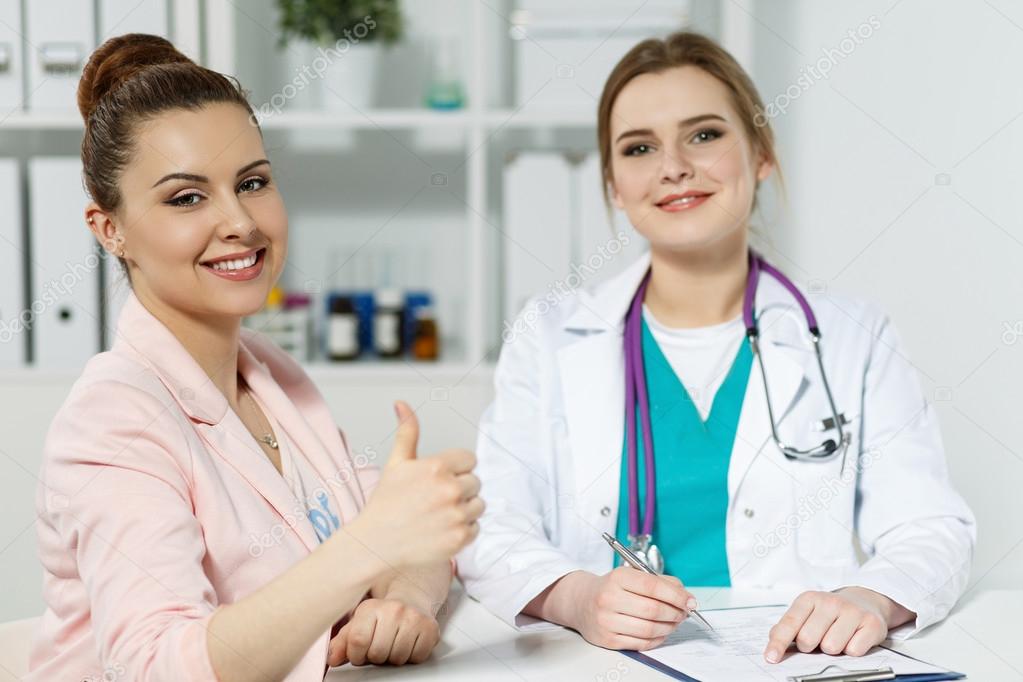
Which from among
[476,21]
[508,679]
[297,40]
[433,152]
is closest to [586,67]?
[476,21]

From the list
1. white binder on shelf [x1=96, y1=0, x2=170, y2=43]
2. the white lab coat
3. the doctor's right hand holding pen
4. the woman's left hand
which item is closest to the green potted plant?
white binder on shelf [x1=96, y1=0, x2=170, y2=43]

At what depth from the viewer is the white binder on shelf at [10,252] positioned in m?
2.24

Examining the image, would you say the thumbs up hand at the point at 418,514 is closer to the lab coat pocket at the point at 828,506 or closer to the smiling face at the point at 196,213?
the smiling face at the point at 196,213

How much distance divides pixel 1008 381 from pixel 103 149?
73.2 inches

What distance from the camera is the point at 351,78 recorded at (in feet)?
8.14

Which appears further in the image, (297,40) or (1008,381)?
(297,40)

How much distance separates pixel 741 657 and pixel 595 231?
4.68 ft

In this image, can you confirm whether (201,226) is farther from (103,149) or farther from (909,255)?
(909,255)

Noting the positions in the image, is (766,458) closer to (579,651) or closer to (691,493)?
(691,493)

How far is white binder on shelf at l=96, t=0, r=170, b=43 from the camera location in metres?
2.24

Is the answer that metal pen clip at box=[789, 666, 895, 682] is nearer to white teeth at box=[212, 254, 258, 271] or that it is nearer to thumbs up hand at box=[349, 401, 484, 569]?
thumbs up hand at box=[349, 401, 484, 569]

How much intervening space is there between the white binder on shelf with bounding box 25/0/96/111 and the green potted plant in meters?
0.46

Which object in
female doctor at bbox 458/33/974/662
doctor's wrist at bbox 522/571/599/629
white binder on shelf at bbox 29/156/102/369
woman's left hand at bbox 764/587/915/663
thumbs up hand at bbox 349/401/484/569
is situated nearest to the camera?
thumbs up hand at bbox 349/401/484/569

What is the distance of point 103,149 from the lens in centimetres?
113
